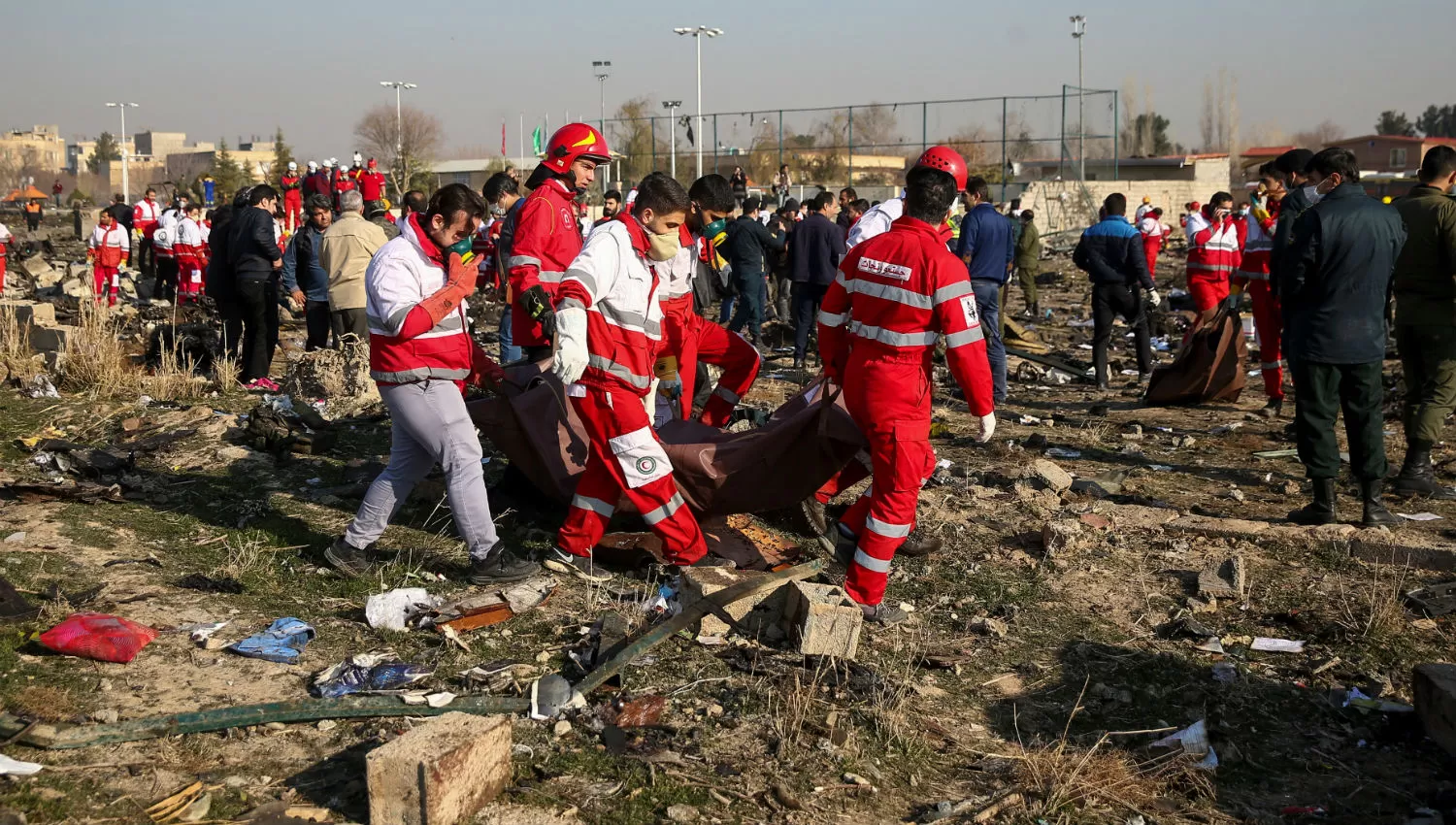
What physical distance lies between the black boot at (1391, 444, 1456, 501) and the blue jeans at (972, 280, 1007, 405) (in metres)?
2.92

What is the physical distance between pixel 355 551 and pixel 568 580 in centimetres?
94

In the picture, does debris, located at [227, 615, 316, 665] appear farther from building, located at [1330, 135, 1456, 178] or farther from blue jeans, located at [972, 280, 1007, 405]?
building, located at [1330, 135, 1456, 178]

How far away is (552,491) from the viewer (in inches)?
223

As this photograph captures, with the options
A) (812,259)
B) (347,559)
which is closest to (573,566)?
(347,559)

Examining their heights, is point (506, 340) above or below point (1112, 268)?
below

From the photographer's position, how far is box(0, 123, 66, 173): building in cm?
11040

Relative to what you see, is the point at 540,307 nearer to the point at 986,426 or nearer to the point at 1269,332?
the point at 986,426

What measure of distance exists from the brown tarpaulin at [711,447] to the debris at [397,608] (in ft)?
3.46

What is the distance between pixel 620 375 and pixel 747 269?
24.5 ft

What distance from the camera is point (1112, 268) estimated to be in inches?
393

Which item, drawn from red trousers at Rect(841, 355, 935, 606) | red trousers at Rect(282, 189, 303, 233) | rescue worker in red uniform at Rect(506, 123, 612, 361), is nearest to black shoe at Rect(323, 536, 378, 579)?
rescue worker in red uniform at Rect(506, 123, 612, 361)

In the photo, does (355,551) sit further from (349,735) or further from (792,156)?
(792,156)

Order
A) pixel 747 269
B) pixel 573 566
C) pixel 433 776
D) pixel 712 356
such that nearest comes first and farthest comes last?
pixel 433 776
pixel 573 566
pixel 712 356
pixel 747 269

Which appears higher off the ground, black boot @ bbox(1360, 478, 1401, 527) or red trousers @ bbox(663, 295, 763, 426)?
red trousers @ bbox(663, 295, 763, 426)
